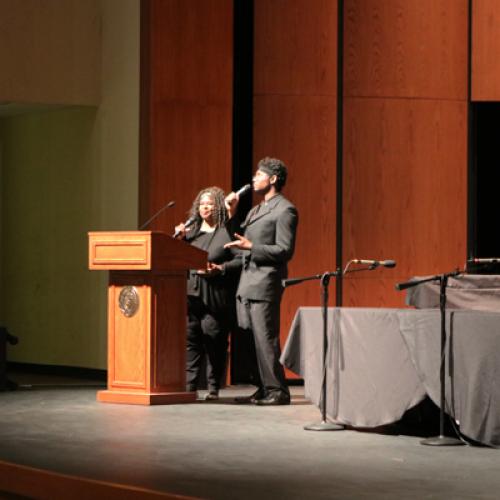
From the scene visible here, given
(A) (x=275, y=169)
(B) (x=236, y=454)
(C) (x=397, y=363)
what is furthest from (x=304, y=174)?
(B) (x=236, y=454)

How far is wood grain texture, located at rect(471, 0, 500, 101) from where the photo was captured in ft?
31.4

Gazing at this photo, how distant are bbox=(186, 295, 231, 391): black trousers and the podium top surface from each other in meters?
0.56

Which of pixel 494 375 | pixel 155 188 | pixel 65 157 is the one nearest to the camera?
pixel 494 375

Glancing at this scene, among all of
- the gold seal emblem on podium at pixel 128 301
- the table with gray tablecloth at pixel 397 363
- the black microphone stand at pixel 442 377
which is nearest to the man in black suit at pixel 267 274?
the gold seal emblem on podium at pixel 128 301

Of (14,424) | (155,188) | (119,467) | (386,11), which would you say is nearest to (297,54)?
(386,11)

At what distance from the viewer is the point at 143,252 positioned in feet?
23.9

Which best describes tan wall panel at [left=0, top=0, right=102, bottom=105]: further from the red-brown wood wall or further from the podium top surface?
the podium top surface

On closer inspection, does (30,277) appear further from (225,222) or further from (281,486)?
(281,486)

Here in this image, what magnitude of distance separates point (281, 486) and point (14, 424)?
241 cm

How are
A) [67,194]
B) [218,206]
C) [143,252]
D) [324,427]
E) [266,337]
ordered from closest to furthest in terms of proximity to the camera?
[324,427]
[143,252]
[266,337]
[218,206]
[67,194]

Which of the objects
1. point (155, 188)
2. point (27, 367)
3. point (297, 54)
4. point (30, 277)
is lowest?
point (27, 367)

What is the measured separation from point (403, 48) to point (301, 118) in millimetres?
1016

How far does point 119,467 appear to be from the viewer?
484cm

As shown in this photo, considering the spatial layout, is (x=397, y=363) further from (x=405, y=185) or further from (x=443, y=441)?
(x=405, y=185)
